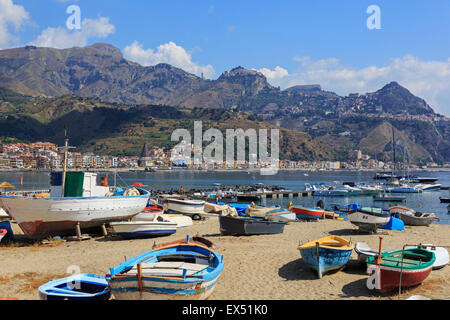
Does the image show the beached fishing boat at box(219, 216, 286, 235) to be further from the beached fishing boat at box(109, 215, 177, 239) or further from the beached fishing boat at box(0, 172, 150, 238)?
the beached fishing boat at box(0, 172, 150, 238)

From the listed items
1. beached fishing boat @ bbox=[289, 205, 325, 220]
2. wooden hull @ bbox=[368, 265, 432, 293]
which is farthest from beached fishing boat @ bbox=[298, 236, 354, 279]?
beached fishing boat @ bbox=[289, 205, 325, 220]

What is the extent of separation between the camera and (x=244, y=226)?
21.7 meters

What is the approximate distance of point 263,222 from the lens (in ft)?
72.5

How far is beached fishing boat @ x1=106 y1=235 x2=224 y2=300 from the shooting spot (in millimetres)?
8672

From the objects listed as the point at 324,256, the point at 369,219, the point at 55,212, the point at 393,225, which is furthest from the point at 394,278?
the point at 55,212

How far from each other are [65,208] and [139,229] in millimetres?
3841

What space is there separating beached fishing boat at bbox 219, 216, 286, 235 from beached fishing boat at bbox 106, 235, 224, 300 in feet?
33.3

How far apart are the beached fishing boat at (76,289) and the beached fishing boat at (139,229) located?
32.8ft

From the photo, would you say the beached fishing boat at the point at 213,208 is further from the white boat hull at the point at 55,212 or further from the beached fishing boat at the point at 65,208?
the white boat hull at the point at 55,212

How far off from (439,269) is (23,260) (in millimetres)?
16337

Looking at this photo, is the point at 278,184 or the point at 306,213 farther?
the point at 278,184

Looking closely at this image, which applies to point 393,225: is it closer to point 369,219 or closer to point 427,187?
point 369,219
